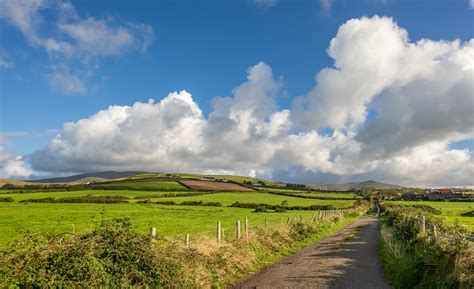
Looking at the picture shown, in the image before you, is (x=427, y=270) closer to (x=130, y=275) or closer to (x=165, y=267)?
(x=165, y=267)

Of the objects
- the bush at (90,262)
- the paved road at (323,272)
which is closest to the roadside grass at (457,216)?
the paved road at (323,272)

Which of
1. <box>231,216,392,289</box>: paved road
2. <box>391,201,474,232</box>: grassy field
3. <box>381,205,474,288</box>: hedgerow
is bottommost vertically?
<box>391,201,474,232</box>: grassy field

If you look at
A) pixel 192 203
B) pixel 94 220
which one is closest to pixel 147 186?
pixel 192 203

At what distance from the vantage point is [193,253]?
14391 millimetres

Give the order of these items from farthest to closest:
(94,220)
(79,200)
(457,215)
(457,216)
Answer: (79,200)
(457,215)
(457,216)
(94,220)

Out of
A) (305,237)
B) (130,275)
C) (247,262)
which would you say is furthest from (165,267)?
(305,237)

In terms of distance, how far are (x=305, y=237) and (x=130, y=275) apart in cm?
2276

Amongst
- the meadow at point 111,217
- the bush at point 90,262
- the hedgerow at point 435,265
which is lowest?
the meadow at point 111,217

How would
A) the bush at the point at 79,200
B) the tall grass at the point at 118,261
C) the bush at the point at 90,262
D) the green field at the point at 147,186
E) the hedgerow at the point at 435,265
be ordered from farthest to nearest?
1. the green field at the point at 147,186
2. the bush at the point at 79,200
3. the hedgerow at the point at 435,265
4. the tall grass at the point at 118,261
5. the bush at the point at 90,262

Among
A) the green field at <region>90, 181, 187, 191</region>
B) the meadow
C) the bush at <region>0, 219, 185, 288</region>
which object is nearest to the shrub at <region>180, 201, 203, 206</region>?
the meadow

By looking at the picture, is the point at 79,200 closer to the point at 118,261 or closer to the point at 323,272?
the point at 323,272

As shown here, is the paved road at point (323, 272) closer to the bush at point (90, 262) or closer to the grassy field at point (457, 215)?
the bush at point (90, 262)

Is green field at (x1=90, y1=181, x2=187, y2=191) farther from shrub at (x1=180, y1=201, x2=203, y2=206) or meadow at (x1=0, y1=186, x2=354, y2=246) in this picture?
shrub at (x1=180, y1=201, x2=203, y2=206)

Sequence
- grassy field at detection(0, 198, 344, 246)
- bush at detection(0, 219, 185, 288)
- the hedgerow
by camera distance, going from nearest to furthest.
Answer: bush at detection(0, 219, 185, 288), the hedgerow, grassy field at detection(0, 198, 344, 246)
